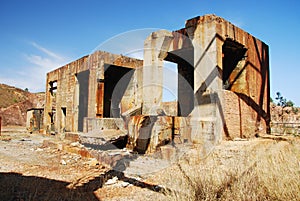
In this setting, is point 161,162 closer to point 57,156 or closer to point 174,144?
point 174,144

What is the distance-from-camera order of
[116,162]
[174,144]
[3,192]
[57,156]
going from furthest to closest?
[57,156]
[174,144]
[116,162]
[3,192]

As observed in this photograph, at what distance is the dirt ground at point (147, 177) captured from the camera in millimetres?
3318

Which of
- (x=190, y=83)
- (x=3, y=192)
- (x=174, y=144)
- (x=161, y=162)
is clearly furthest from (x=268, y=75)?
(x=3, y=192)

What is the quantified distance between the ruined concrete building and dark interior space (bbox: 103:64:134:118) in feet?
7.49

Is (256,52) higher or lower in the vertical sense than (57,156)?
higher

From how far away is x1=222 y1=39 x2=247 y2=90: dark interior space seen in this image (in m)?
8.67

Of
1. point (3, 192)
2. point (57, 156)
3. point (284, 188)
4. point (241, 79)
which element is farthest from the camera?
point (241, 79)

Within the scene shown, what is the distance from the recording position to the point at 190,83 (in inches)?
432

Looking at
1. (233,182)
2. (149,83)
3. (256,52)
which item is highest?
(256,52)

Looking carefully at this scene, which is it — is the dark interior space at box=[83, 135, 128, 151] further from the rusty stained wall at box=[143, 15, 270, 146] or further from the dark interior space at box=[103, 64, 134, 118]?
the dark interior space at box=[103, 64, 134, 118]

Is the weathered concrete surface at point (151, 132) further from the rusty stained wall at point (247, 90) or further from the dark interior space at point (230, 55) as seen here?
the dark interior space at point (230, 55)

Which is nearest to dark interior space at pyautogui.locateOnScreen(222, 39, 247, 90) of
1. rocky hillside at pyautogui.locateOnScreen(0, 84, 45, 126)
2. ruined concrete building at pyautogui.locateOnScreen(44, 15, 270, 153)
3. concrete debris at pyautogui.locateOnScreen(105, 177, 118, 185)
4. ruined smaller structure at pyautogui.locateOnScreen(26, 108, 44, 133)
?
ruined concrete building at pyautogui.locateOnScreen(44, 15, 270, 153)

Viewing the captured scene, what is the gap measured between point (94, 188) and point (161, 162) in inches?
91.0

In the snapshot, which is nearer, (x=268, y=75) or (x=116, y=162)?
(x=116, y=162)
